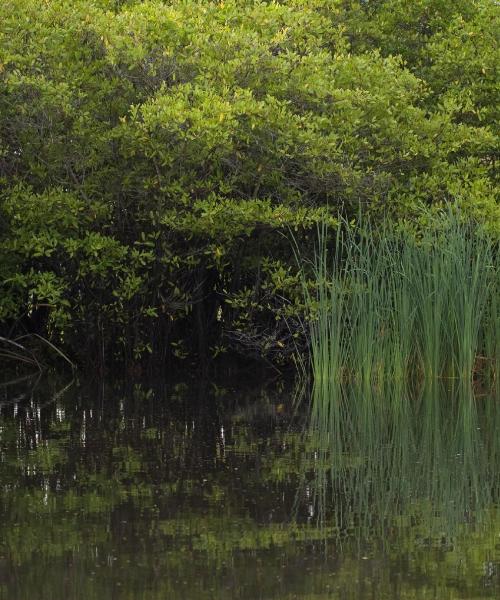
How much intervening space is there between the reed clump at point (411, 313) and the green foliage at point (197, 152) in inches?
43.7

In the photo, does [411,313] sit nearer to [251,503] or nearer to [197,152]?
[197,152]

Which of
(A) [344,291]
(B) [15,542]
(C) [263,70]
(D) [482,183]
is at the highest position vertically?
(C) [263,70]

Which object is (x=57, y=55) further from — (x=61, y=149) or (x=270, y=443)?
(x=270, y=443)

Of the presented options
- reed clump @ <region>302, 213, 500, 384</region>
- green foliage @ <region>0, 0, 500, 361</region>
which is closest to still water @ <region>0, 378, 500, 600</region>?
reed clump @ <region>302, 213, 500, 384</region>

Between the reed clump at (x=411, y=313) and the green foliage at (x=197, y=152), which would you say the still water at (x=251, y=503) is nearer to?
the reed clump at (x=411, y=313)

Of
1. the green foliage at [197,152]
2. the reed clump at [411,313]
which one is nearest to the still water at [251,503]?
the reed clump at [411,313]

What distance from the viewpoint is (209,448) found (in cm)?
707

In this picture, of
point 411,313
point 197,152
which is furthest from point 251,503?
point 197,152

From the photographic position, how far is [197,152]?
38.4 ft

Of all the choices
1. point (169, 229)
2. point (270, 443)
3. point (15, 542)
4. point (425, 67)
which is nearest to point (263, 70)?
point (169, 229)

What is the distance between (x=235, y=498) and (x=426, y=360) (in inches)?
228

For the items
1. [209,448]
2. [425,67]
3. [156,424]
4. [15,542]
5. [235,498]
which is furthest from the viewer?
[425,67]

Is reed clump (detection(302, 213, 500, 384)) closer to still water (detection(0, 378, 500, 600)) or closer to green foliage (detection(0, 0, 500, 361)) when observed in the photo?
green foliage (detection(0, 0, 500, 361))

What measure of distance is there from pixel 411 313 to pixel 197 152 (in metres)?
2.64
